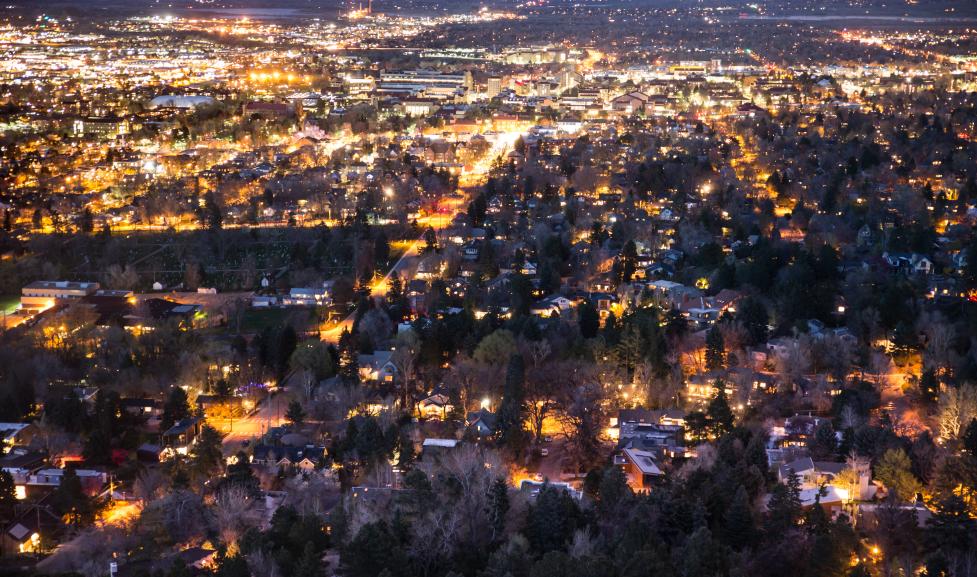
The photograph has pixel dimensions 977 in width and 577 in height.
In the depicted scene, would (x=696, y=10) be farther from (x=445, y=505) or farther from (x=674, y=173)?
(x=445, y=505)

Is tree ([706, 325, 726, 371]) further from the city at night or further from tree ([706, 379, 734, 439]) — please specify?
tree ([706, 379, 734, 439])

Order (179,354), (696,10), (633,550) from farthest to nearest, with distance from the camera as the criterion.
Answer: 1. (696,10)
2. (179,354)
3. (633,550)

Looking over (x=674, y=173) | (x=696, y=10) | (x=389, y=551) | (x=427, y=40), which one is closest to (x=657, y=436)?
(x=389, y=551)

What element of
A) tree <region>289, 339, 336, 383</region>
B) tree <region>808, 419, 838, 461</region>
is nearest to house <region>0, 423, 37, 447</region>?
tree <region>289, 339, 336, 383</region>

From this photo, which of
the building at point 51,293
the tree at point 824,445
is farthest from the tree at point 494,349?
the building at point 51,293

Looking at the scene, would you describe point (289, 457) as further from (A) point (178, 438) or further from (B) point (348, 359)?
(B) point (348, 359)

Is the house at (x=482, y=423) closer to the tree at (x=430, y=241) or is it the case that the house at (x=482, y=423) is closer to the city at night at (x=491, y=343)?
the city at night at (x=491, y=343)
